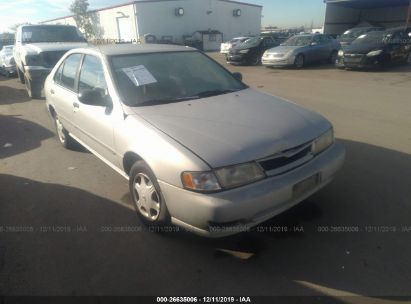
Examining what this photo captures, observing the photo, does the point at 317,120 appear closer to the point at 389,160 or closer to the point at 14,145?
the point at 389,160

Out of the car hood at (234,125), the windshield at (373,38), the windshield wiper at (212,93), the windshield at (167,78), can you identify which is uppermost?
the windshield at (167,78)

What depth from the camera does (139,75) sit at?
3.31 meters

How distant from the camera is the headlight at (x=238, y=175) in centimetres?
232

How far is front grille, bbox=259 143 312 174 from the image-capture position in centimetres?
248

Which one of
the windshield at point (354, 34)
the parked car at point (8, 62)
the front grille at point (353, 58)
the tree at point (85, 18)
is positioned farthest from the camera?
the tree at point (85, 18)

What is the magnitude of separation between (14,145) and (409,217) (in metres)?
5.91

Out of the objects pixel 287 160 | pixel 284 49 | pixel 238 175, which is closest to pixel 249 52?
pixel 284 49

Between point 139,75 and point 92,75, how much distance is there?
28.1 inches

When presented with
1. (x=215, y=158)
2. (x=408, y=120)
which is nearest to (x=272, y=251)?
(x=215, y=158)

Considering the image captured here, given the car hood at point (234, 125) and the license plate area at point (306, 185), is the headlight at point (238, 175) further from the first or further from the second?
the license plate area at point (306, 185)

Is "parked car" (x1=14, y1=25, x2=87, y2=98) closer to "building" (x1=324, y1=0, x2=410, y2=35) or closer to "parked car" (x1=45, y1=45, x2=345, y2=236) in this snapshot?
"parked car" (x1=45, y1=45, x2=345, y2=236)

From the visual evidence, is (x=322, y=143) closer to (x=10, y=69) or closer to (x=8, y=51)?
(x=10, y=69)

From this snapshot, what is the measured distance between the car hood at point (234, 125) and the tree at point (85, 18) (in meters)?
49.6

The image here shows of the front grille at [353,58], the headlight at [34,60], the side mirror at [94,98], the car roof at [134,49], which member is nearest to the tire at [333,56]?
the front grille at [353,58]
